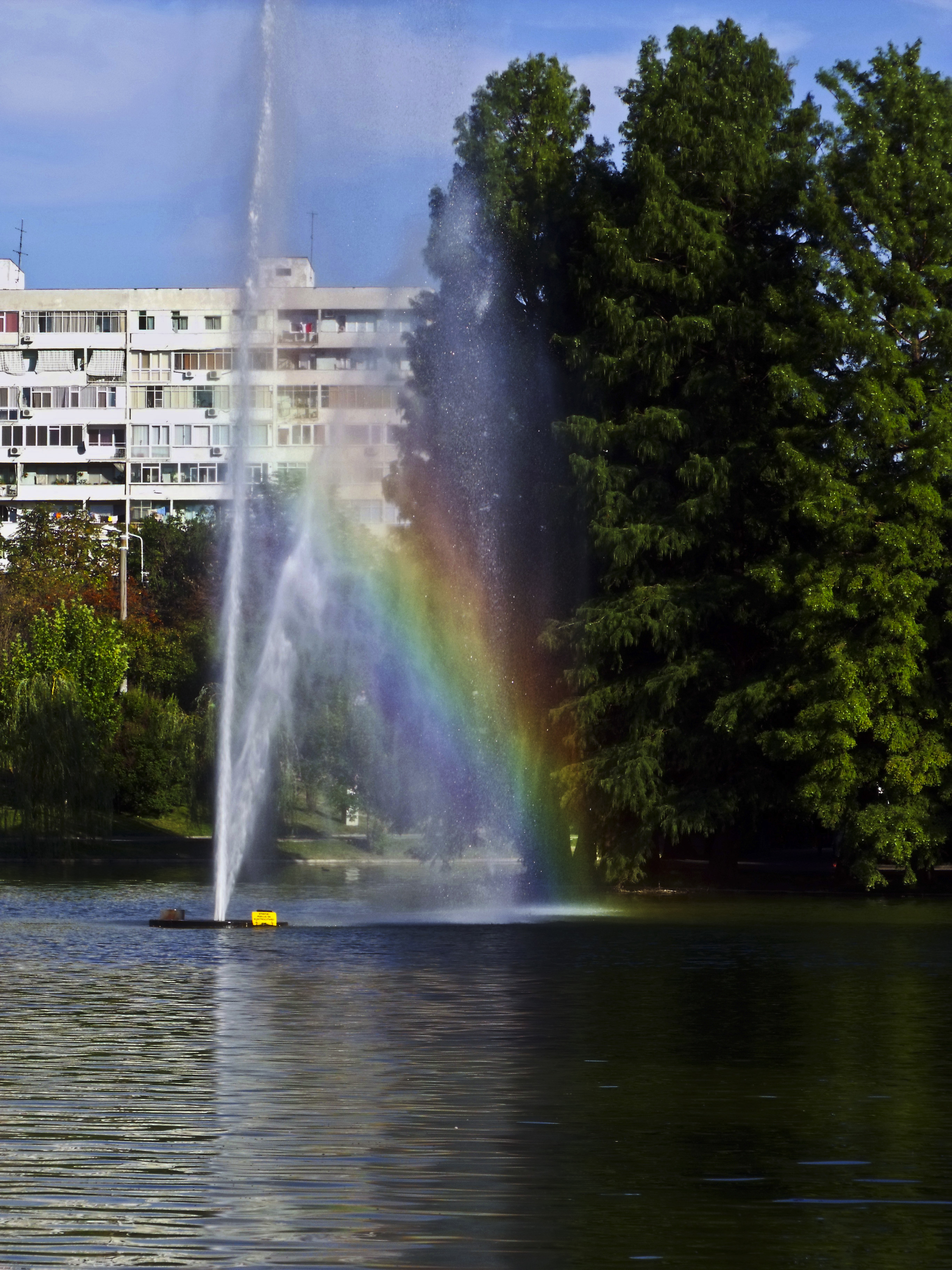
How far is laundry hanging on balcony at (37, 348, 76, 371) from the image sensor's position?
13812cm

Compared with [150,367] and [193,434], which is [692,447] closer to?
[193,434]

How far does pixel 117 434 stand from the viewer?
13850 centimetres

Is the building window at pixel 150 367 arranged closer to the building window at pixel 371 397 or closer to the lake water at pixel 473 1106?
the building window at pixel 371 397

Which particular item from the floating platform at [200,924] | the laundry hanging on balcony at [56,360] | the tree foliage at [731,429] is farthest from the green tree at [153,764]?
the laundry hanging on balcony at [56,360]

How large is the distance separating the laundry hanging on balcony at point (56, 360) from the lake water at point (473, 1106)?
360ft

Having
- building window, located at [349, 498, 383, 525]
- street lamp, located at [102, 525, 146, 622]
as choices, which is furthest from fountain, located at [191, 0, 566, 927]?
street lamp, located at [102, 525, 146, 622]

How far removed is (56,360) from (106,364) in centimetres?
342

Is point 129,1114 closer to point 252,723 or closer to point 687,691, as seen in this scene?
point 252,723

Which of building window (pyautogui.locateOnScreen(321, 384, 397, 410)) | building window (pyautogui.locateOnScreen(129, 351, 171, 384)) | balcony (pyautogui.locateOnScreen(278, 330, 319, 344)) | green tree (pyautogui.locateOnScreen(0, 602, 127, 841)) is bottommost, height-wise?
green tree (pyautogui.locateOnScreen(0, 602, 127, 841))

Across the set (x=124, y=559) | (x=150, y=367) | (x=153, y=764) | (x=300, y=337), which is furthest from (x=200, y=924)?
(x=150, y=367)

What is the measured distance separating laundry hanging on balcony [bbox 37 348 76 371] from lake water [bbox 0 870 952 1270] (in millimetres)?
109745

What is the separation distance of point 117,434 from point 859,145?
305 ft

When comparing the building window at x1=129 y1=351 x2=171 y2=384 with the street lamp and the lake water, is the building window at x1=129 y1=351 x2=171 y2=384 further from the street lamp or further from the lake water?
the lake water

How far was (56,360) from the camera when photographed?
5443 inches
